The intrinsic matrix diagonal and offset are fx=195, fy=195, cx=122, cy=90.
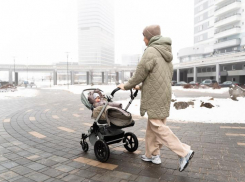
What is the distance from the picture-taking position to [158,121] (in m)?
2.96

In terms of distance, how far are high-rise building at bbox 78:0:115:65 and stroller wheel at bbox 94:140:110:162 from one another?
492ft

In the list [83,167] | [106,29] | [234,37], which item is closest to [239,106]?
[83,167]

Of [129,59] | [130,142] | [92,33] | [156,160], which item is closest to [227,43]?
[130,142]

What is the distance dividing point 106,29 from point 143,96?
172 m

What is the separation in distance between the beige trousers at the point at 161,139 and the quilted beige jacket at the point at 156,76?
15 cm

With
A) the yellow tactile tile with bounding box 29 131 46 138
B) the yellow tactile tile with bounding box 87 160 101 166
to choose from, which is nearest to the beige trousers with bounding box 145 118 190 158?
the yellow tactile tile with bounding box 87 160 101 166

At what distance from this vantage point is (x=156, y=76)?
290 cm

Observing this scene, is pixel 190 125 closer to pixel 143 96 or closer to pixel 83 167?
pixel 143 96

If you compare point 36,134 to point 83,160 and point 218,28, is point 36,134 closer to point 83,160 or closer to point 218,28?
point 83,160

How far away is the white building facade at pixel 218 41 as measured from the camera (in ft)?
146

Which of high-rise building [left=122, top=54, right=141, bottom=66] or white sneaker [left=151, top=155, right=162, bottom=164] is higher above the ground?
high-rise building [left=122, top=54, right=141, bottom=66]

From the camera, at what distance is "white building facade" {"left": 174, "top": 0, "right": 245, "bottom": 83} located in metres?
44.6

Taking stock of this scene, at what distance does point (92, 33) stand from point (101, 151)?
156990 millimetres

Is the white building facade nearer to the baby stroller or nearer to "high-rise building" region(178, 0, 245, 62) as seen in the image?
"high-rise building" region(178, 0, 245, 62)
